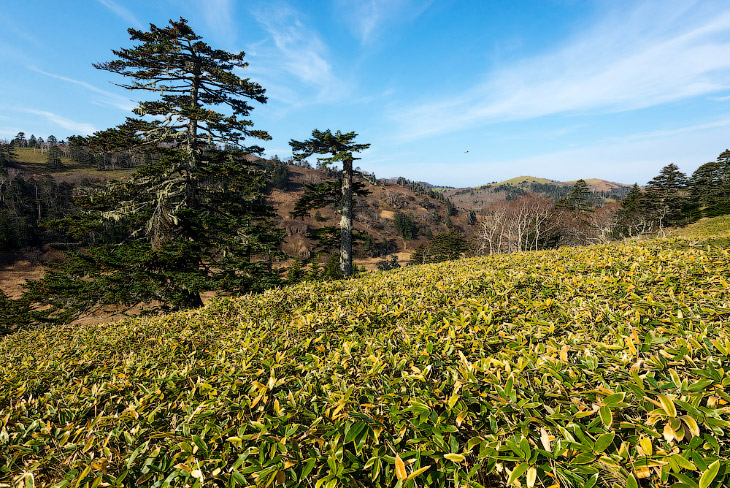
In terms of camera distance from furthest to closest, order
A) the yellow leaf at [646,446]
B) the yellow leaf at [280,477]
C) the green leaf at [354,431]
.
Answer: the green leaf at [354,431] < the yellow leaf at [280,477] < the yellow leaf at [646,446]

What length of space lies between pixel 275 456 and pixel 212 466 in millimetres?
521

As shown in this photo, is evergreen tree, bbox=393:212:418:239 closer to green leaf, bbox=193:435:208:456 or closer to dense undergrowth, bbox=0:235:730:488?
dense undergrowth, bbox=0:235:730:488

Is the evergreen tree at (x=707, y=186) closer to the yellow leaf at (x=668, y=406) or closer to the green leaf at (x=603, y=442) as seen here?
the yellow leaf at (x=668, y=406)

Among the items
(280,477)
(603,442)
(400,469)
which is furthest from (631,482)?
(280,477)

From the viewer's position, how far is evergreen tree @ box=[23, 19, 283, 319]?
1264 cm

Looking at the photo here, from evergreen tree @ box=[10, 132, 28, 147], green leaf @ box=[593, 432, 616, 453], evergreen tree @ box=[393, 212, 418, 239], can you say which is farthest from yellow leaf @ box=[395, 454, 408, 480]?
evergreen tree @ box=[10, 132, 28, 147]

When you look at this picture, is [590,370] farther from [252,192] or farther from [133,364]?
[252,192]

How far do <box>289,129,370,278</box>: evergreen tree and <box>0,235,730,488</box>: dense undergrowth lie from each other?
13.1 m

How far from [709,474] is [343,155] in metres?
16.3

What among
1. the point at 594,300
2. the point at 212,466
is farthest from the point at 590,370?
the point at 212,466

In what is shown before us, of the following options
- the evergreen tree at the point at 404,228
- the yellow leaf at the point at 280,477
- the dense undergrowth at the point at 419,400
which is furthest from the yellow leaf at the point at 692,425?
the evergreen tree at the point at 404,228

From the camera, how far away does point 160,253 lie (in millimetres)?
12430

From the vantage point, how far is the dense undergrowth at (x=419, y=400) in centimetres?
170

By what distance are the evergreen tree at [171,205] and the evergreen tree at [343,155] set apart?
11.3 feet
